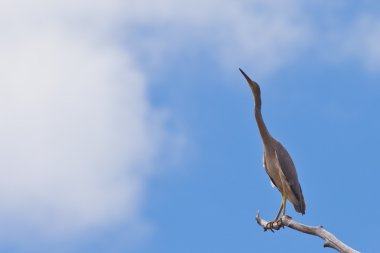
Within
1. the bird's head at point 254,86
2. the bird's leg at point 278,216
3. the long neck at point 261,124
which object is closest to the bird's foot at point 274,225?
the bird's leg at point 278,216

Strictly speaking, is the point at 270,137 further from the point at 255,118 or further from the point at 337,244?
the point at 337,244

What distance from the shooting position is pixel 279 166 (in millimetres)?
11836

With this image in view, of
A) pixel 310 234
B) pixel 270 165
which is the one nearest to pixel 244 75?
pixel 270 165

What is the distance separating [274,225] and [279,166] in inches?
40.9

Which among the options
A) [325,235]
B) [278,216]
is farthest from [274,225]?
[325,235]

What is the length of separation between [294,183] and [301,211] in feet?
1.33

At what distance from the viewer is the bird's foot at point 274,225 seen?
11.0 m

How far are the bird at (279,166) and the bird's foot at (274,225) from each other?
0.44 m

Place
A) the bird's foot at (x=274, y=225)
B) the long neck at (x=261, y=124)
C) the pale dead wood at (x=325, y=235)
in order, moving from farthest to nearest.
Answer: the long neck at (x=261, y=124) < the bird's foot at (x=274, y=225) < the pale dead wood at (x=325, y=235)

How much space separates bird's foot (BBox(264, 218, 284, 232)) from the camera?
36.1 feet

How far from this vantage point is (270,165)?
12.0 metres

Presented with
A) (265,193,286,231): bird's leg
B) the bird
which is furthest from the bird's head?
(265,193,286,231): bird's leg

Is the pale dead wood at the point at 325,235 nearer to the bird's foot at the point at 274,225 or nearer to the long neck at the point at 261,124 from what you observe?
the bird's foot at the point at 274,225

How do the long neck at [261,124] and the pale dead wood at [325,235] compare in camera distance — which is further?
the long neck at [261,124]
